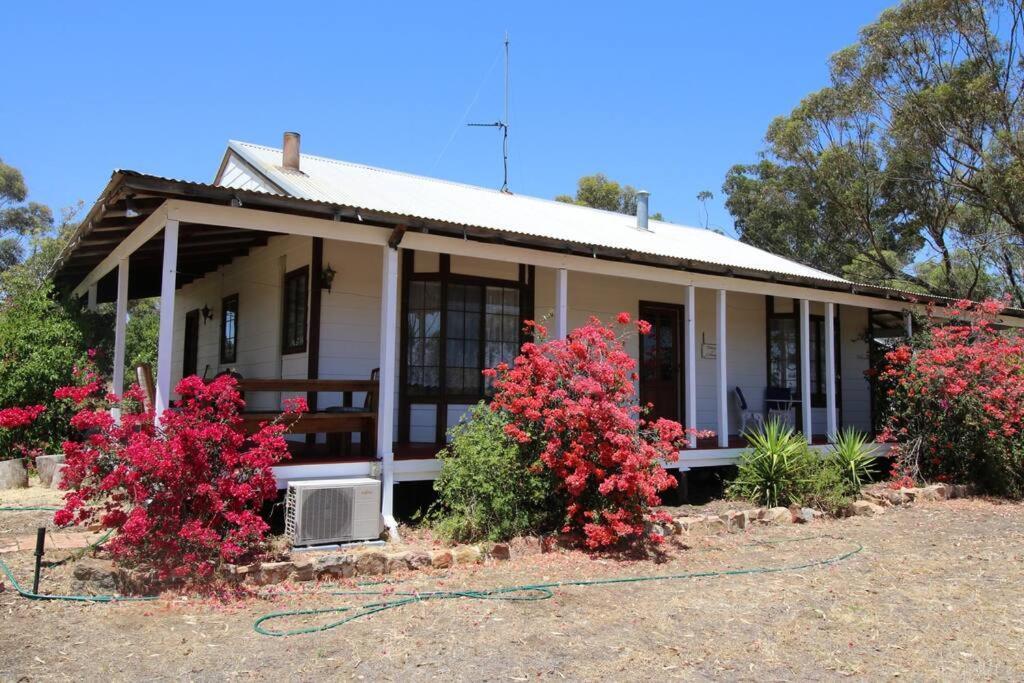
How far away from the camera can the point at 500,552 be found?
22.4 ft

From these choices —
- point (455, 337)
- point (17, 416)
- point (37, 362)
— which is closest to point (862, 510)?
point (455, 337)

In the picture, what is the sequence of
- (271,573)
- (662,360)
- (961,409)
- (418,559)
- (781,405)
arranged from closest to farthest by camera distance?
(271,573), (418,559), (961,409), (662,360), (781,405)

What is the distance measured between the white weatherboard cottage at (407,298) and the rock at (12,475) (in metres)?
1.78

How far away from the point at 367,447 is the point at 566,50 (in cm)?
1351

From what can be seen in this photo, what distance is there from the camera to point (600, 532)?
7023 mm

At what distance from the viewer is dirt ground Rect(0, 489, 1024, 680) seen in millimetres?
4289

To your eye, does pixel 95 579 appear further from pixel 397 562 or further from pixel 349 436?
pixel 349 436

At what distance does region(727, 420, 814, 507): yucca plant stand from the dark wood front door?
101 inches

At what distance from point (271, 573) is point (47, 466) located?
577 centimetres

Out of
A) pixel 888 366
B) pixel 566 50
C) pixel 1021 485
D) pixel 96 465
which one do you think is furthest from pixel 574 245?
pixel 566 50

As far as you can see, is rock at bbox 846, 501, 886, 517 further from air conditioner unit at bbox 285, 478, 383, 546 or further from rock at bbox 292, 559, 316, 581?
rock at bbox 292, 559, 316, 581

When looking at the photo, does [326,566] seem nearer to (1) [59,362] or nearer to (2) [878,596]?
(2) [878,596]

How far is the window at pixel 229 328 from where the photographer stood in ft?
38.1

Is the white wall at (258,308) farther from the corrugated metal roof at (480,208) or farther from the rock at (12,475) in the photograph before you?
the rock at (12,475)
